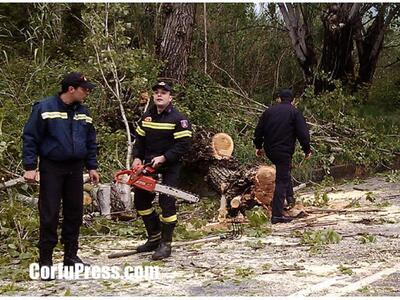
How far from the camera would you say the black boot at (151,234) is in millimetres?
6359

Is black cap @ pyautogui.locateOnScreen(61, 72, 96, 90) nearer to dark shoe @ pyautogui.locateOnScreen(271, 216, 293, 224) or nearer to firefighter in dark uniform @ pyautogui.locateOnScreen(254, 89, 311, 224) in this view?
firefighter in dark uniform @ pyautogui.locateOnScreen(254, 89, 311, 224)

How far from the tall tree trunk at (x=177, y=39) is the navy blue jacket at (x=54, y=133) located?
6.41m

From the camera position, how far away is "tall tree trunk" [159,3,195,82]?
11.8 meters

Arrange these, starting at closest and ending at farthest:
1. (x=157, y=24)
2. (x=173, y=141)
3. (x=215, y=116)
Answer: (x=173, y=141)
(x=215, y=116)
(x=157, y=24)

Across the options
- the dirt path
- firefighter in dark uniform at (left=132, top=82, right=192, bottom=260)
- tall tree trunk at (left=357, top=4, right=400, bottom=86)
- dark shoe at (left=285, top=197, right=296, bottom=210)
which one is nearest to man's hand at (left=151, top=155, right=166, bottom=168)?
firefighter in dark uniform at (left=132, top=82, right=192, bottom=260)

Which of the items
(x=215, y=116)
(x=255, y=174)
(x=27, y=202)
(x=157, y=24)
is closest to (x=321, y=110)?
(x=215, y=116)

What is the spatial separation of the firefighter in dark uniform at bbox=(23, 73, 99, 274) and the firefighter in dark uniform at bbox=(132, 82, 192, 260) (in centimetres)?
73

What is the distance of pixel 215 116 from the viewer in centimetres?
1139

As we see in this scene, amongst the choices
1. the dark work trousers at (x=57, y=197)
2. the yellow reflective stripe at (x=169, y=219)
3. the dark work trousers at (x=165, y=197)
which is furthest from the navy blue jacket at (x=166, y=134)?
the dark work trousers at (x=57, y=197)

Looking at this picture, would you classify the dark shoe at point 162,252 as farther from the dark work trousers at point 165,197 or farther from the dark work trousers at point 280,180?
the dark work trousers at point 280,180

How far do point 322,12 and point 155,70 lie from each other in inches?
298

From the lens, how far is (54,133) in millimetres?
5297

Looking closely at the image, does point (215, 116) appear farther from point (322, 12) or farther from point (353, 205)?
point (322, 12)

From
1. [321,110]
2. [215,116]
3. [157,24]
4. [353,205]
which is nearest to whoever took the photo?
[353,205]
